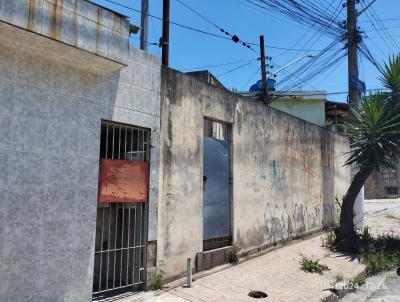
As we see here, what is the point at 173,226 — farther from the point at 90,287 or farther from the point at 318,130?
the point at 318,130

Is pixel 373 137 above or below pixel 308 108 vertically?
below

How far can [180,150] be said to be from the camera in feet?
24.6

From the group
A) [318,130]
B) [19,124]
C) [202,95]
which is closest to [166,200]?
[202,95]

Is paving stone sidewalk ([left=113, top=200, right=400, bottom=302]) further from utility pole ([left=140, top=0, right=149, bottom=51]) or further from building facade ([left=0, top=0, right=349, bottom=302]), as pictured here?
utility pole ([left=140, top=0, right=149, bottom=51])

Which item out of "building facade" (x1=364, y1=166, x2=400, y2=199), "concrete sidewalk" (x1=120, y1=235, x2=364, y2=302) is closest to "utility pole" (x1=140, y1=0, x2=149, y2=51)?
"concrete sidewalk" (x1=120, y1=235, x2=364, y2=302)

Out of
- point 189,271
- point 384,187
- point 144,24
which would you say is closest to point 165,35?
point 144,24

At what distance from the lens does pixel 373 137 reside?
35.0ft

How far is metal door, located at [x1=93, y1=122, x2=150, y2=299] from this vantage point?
6344mm

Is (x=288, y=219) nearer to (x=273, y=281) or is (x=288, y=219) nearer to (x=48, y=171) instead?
(x=273, y=281)

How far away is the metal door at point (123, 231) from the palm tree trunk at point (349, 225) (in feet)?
21.6

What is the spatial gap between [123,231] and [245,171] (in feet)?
12.8

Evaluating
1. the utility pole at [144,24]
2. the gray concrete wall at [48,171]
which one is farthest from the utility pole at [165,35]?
the gray concrete wall at [48,171]

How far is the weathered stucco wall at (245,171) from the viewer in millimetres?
7234

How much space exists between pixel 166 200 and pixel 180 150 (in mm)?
1047
